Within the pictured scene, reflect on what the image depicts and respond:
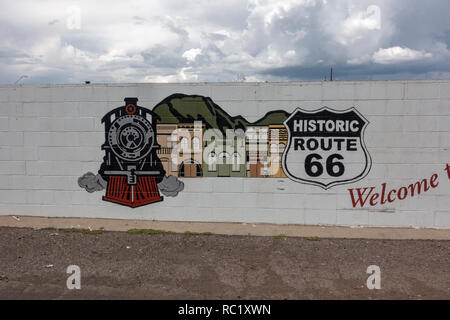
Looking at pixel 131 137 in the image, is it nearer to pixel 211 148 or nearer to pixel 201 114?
pixel 201 114

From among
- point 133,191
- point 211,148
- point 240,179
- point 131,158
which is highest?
point 211,148

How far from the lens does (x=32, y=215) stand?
27.9 feet

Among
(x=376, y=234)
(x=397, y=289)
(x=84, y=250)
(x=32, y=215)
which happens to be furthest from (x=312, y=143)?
(x=32, y=215)

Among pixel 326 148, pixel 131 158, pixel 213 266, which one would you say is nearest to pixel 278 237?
pixel 213 266

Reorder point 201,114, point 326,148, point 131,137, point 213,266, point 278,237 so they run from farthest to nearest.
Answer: point 131,137
point 201,114
point 326,148
point 278,237
point 213,266

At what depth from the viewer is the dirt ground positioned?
4922 millimetres

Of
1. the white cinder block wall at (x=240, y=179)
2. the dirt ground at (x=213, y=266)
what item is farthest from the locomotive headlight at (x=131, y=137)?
the dirt ground at (x=213, y=266)

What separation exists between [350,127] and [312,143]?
2.65 feet

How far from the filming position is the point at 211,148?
809cm

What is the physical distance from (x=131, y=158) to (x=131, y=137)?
0.45 meters

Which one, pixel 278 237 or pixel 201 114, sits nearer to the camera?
pixel 278 237
